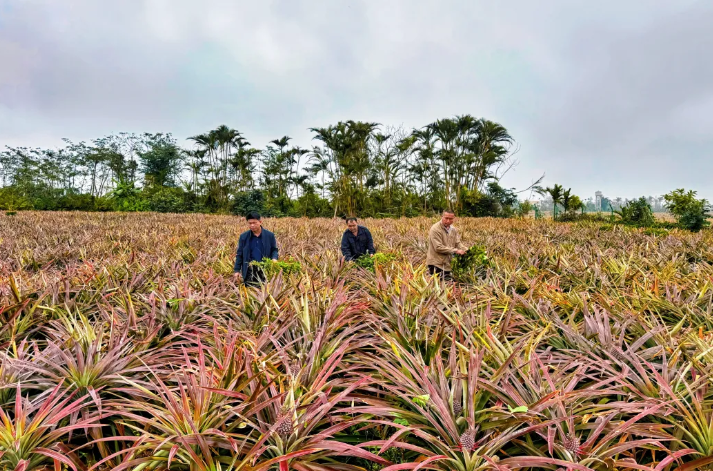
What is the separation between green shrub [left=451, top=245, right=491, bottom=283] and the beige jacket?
0.33m

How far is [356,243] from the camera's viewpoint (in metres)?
5.57

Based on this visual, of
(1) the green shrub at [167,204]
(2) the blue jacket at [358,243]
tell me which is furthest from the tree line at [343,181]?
(2) the blue jacket at [358,243]

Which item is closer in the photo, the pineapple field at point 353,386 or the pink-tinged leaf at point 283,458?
the pink-tinged leaf at point 283,458

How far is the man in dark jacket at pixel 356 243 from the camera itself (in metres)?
5.48

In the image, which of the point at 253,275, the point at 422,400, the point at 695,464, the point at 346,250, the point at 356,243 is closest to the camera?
the point at 695,464

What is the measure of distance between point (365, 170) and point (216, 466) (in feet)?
90.7

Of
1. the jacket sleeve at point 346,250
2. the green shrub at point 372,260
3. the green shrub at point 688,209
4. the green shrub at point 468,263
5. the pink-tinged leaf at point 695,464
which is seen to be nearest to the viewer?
the pink-tinged leaf at point 695,464

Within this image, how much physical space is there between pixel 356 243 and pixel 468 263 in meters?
1.81

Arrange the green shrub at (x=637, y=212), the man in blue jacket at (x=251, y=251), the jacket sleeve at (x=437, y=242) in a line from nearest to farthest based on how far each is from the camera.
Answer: the man in blue jacket at (x=251, y=251) < the jacket sleeve at (x=437, y=242) < the green shrub at (x=637, y=212)

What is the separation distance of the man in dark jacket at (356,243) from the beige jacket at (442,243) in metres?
0.96

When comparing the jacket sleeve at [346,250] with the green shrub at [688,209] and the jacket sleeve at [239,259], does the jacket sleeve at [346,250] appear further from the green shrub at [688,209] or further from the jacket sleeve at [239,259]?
the green shrub at [688,209]

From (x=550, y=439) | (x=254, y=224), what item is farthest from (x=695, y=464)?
(x=254, y=224)

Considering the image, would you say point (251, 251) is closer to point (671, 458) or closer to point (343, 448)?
point (343, 448)

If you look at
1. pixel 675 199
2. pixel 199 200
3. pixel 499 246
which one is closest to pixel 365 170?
pixel 199 200
